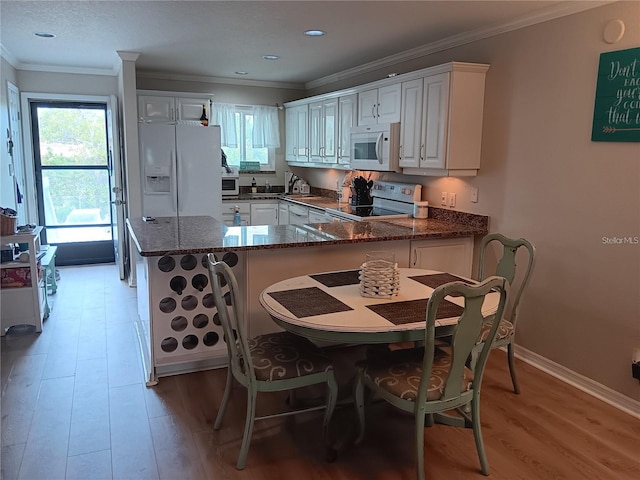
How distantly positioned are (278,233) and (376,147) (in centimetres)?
147

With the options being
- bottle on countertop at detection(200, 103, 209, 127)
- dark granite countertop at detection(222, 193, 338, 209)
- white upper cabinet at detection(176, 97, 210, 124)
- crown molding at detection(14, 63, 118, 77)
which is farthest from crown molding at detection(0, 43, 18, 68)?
dark granite countertop at detection(222, 193, 338, 209)

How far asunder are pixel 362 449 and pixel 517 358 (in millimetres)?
1686

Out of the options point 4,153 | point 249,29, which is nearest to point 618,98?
point 249,29

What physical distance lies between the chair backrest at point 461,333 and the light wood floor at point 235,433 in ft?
1.43

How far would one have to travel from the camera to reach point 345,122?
5.15 metres

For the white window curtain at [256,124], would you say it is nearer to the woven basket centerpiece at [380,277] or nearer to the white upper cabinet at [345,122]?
the white upper cabinet at [345,122]

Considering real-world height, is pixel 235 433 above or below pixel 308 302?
below

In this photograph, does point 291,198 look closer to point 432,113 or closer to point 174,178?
point 174,178

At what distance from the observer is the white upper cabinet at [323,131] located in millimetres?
5398

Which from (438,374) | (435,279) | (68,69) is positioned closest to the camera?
(438,374)

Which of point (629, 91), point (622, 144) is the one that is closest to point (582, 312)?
point (622, 144)

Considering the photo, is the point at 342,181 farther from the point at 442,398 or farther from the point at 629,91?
the point at 442,398

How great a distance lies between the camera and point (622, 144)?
276cm

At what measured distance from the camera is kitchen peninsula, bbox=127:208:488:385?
3.04 meters
